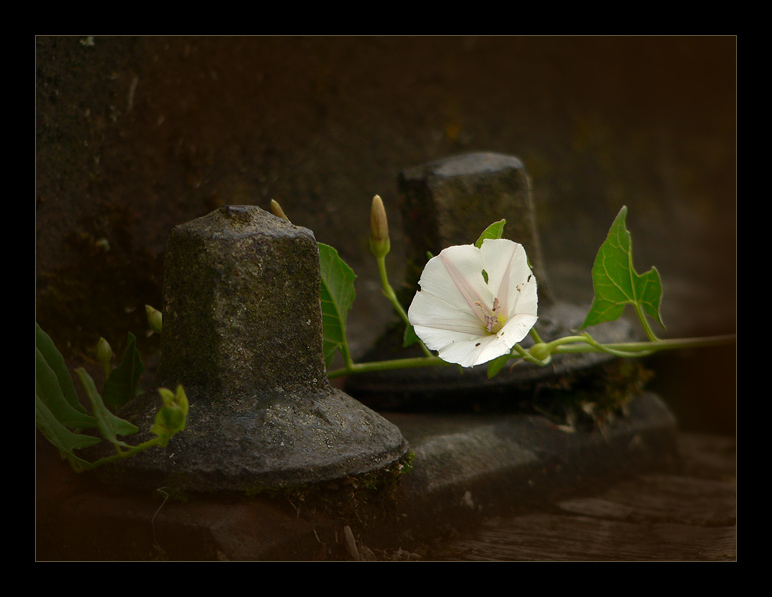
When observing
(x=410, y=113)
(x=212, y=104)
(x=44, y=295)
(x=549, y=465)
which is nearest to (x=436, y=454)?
(x=549, y=465)

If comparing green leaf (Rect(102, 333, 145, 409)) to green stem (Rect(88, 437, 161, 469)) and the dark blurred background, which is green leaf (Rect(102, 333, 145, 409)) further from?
the dark blurred background

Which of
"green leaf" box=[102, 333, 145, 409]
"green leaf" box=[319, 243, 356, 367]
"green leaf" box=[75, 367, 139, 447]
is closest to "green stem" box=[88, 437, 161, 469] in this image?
"green leaf" box=[75, 367, 139, 447]

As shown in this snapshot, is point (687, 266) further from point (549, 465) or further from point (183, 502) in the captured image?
point (183, 502)

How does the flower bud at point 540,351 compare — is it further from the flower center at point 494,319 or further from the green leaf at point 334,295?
the green leaf at point 334,295

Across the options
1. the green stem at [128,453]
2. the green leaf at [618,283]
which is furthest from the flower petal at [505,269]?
the green stem at [128,453]

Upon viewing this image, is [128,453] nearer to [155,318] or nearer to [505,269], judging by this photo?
[155,318]
